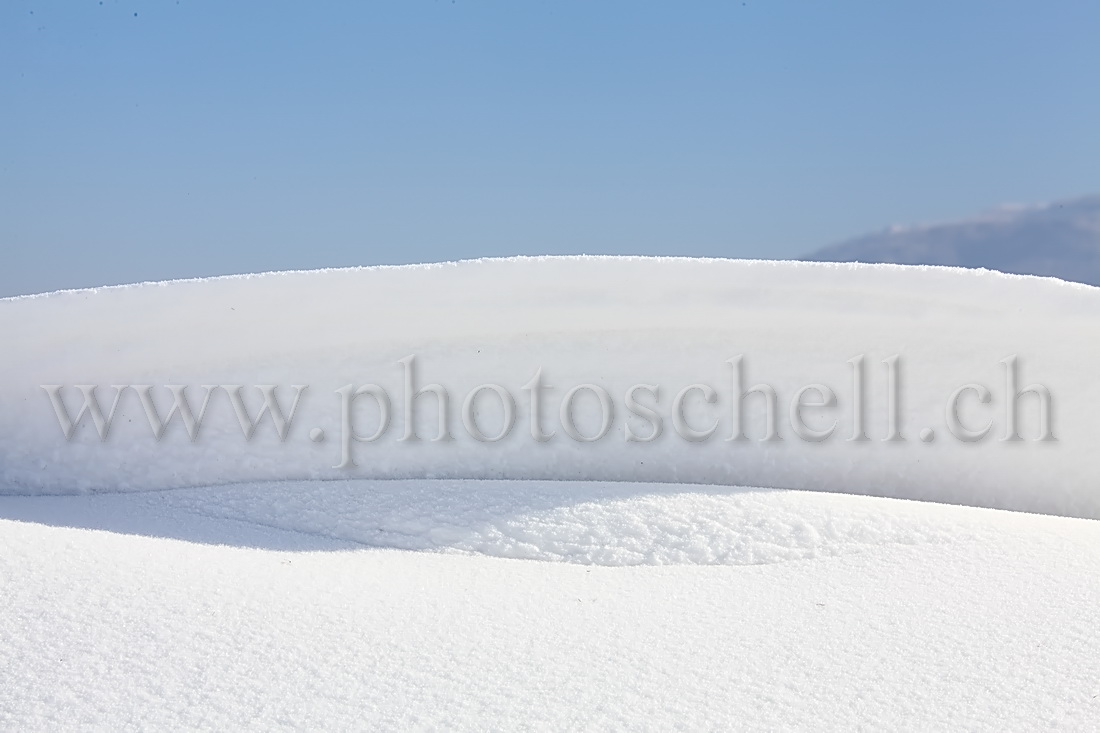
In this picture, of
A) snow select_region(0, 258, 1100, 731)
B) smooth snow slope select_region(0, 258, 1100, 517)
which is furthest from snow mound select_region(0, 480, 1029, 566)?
smooth snow slope select_region(0, 258, 1100, 517)

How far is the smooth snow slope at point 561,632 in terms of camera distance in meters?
0.85

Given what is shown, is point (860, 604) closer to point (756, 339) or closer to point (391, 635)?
point (391, 635)

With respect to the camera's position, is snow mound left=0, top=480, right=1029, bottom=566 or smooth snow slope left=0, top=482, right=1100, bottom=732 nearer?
smooth snow slope left=0, top=482, right=1100, bottom=732

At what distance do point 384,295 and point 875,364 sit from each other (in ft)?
3.32

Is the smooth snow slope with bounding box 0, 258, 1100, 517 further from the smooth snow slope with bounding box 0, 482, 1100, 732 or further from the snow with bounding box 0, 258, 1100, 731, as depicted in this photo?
the smooth snow slope with bounding box 0, 482, 1100, 732

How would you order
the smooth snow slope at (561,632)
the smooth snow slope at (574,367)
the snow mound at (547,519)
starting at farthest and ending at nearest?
the smooth snow slope at (574,367) < the snow mound at (547,519) < the smooth snow slope at (561,632)

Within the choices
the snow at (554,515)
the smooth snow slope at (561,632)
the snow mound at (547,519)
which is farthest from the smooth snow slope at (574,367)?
the smooth snow slope at (561,632)

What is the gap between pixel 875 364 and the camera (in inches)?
75.6

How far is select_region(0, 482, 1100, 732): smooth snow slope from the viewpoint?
33.5 inches

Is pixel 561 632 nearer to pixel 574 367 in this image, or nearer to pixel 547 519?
pixel 547 519

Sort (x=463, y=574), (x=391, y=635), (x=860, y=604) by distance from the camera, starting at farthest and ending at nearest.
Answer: (x=463, y=574), (x=860, y=604), (x=391, y=635)

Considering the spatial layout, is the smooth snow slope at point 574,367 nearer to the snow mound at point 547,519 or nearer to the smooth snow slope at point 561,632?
the snow mound at point 547,519

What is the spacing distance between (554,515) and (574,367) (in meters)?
0.45

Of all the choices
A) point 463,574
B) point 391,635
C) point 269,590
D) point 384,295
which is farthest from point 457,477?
point 391,635
